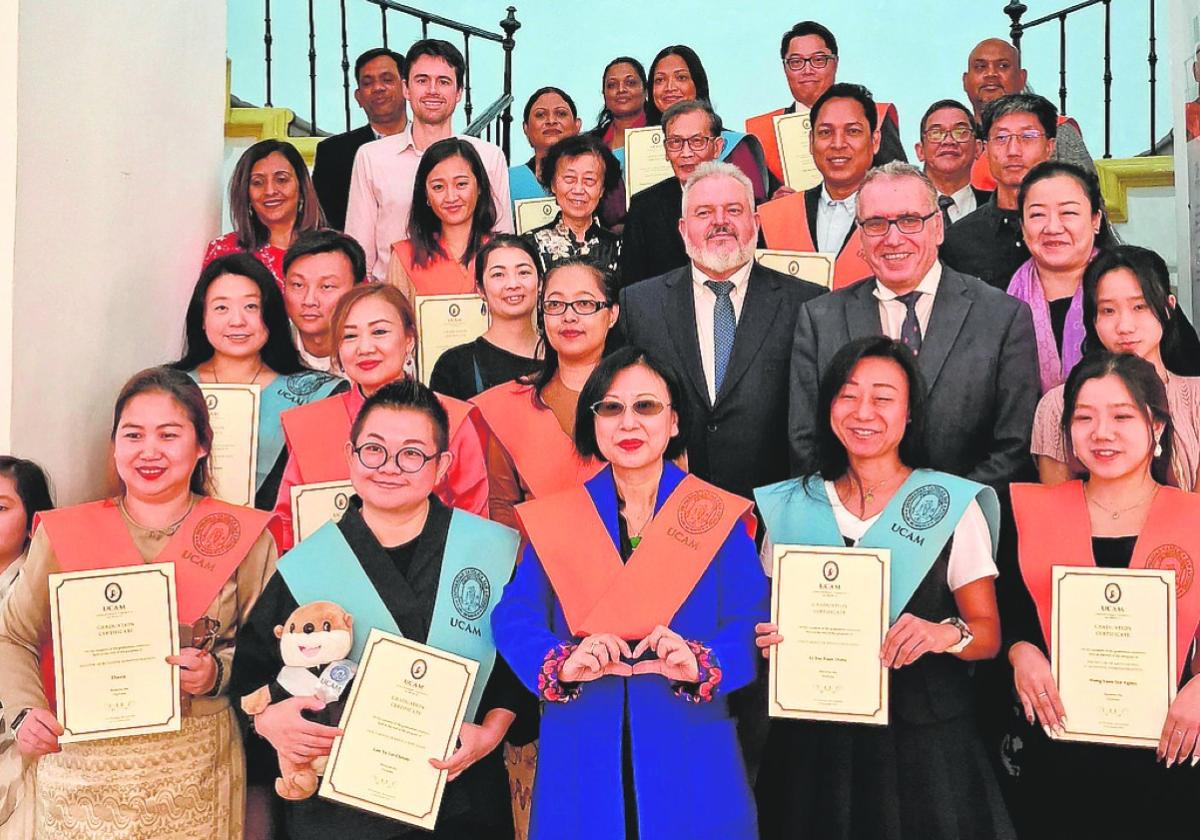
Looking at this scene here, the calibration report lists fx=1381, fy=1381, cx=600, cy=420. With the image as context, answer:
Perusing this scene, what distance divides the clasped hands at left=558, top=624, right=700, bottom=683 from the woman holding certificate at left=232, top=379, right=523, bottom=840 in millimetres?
276

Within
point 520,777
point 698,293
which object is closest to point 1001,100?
point 698,293

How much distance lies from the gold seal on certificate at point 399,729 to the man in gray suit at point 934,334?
1.10 m

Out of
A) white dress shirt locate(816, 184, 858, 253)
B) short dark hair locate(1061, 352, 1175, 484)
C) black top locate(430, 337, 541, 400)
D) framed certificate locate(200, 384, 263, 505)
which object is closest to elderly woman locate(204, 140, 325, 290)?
black top locate(430, 337, 541, 400)

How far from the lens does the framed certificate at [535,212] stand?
4949 mm

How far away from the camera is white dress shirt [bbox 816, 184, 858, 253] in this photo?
4512 mm

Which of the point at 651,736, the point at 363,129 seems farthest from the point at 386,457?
the point at 363,129

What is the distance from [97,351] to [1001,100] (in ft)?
9.75

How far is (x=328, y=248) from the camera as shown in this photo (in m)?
4.19

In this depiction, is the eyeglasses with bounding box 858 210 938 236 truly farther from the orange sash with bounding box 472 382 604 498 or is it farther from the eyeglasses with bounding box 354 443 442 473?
the eyeglasses with bounding box 354 443 442 473

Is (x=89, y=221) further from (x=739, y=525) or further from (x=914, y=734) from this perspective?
(x=914, y=734)

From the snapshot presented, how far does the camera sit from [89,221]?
3.90 meters

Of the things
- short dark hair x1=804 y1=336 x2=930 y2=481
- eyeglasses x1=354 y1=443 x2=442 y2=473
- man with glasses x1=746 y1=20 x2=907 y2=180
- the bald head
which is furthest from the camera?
the bald head

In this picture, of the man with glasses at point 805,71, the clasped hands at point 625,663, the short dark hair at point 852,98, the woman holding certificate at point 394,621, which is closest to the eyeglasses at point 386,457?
the woman holding certificate at point 394,621

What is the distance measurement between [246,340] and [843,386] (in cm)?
173
